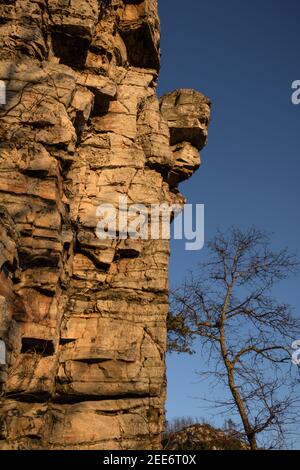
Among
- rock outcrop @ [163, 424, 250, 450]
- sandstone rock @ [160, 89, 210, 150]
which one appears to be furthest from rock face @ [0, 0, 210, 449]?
rock outcrop @ [163, 424, 250, 450]

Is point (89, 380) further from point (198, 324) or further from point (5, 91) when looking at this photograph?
point (5, 91)

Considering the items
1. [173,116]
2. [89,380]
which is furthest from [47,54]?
[89,380]

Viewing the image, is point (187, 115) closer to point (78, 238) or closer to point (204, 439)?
point (78, 238)

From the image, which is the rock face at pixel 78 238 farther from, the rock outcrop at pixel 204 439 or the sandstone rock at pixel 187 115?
the rock outcrop at pixel 204 439

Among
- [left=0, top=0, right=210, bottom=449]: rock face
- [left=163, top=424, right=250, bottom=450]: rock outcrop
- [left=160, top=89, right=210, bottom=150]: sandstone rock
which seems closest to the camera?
[left=0, top=0, right=210, bottom=449]: rock face

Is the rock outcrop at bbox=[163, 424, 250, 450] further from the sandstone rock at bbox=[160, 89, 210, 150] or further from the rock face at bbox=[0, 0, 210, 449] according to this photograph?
the sandstone rock at bbox=[160, 89, 210, 150]

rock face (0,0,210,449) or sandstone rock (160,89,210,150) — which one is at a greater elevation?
sandstone rock (160,89,210,150)

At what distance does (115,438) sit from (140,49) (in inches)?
403

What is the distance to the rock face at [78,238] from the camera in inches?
309

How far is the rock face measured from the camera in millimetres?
7848

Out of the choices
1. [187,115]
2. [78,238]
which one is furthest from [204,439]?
[187,115]

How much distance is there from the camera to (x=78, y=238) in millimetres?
9867

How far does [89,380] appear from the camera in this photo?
8672mm
